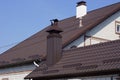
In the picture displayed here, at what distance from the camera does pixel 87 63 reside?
17.1 meters

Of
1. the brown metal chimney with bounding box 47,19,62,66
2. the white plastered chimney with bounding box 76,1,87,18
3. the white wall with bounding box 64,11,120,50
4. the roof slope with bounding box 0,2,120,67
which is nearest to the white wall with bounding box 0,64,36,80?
the roof slope with bounding box 0,2,120,67

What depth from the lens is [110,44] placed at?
1764cm

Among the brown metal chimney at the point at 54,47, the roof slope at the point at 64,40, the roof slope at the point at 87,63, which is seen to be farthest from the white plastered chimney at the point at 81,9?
the roof slope at the point at 87,63

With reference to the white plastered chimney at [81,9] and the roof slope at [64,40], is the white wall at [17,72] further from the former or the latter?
the white plastered chimney at [81,9]

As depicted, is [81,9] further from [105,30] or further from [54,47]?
[54,47]

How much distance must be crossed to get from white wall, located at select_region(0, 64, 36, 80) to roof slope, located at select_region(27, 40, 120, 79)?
2.73m

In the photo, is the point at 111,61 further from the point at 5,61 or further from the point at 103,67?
the point at 5,61

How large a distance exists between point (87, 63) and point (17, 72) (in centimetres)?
877

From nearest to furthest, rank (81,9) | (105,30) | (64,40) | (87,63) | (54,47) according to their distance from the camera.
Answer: (87,63) < (54,47) < (64,40) < (105,30) < (81,9)

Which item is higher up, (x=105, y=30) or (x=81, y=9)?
(x=81, y=9)

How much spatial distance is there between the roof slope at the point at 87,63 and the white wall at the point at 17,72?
2729mm

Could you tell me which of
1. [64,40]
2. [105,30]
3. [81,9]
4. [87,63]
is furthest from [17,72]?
A: [87,63]

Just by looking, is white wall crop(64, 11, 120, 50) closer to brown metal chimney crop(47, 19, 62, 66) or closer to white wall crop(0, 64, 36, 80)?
brown metal chimney crop(47, 19, 62, 66)

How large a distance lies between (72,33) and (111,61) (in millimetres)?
7901
